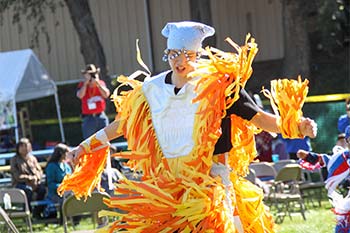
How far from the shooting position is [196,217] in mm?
5281

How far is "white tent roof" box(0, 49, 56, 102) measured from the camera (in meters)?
15.1

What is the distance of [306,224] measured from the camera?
33.1ft

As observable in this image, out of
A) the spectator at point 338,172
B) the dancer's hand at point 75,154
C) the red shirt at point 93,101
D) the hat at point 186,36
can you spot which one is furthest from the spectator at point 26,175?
the hat at point 186,36

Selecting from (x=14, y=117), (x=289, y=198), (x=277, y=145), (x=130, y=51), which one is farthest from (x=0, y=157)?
(x=130, y=51)

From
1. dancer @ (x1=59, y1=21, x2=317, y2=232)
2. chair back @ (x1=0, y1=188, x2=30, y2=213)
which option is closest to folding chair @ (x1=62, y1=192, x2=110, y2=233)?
chair back @ (x1=0, y1=188, x2=30, y2=213)

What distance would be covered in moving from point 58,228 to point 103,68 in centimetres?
902

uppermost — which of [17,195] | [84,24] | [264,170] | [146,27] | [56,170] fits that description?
[84,24]

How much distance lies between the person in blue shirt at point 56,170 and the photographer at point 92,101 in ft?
3.21

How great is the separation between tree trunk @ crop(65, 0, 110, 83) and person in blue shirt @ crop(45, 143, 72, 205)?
788 centimetres

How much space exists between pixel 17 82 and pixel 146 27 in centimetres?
979

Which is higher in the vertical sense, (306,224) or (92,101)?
Answer: (92,101)

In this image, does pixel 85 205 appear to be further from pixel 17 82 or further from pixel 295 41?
pixel 295 41

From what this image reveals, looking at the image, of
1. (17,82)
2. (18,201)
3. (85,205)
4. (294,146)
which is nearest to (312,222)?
(85,205)

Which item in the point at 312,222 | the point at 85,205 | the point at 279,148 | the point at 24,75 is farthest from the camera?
the point at 24,75
